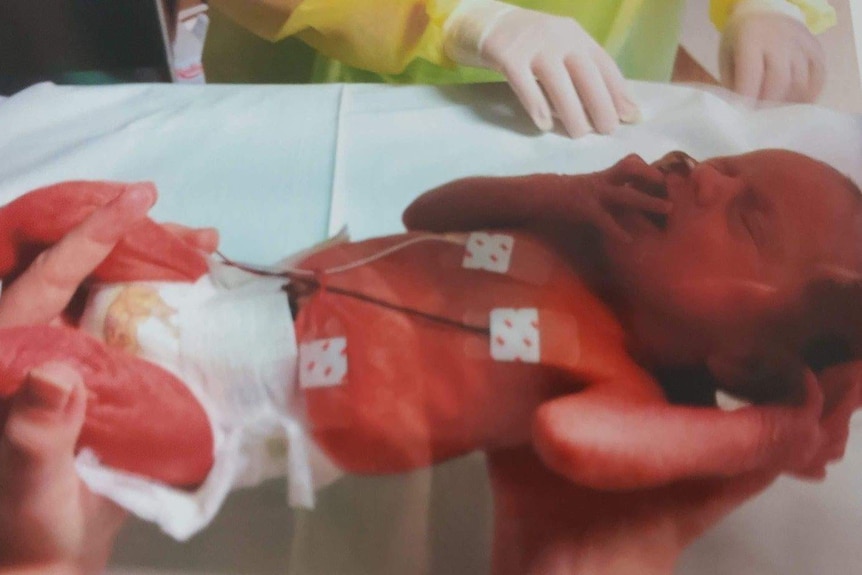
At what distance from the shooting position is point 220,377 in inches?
14.7

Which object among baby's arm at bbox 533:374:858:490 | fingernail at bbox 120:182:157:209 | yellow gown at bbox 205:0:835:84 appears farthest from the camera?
yellow gown at bbox 205:0:835:84

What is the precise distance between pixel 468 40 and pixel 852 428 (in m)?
0.33

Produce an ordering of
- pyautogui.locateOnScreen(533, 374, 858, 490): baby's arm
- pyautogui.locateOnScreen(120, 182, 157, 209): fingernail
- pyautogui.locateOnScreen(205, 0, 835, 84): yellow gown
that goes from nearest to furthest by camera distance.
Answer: pyautogui.locateOnScreen(533, 374, 858, 490): baby's arm
pyautogui.locateOnScreen(120, 182, 157, 209): fingernail
pyautogui.locateOnScreen(205, 0, 835, 84): yellow gown

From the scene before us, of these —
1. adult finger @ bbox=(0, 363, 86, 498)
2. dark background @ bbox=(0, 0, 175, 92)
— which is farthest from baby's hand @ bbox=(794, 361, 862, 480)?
dark background @ bbox=(0, 0, 175, 92)

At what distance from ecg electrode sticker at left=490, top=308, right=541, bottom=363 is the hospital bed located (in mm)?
55

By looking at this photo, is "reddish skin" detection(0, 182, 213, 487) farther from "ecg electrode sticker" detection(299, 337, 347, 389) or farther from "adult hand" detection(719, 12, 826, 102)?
"adult hand" detection(719, 12, 826, 102)

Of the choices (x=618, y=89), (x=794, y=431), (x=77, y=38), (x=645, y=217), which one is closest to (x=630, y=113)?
(x=618, y=89)

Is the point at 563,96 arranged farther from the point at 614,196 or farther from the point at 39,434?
the point at 39,434

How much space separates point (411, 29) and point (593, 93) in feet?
0.48

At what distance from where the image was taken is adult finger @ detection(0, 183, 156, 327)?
0.39 metres

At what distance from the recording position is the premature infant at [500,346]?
345mm

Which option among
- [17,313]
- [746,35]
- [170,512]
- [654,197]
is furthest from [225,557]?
[746,35]

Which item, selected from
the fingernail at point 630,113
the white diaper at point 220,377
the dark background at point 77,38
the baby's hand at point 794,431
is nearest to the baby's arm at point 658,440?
the baby's hand at point 794,431

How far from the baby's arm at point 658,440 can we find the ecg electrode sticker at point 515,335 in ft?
0.09
